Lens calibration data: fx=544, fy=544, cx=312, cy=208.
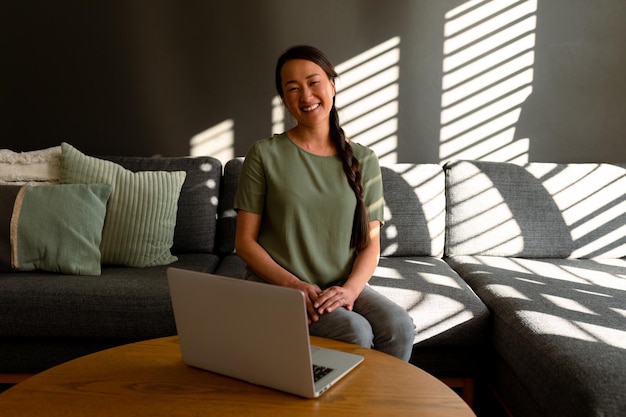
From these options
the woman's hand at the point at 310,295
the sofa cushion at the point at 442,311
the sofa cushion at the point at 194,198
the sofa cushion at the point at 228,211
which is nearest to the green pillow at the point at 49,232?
the sofa cushion at the point at 194,198

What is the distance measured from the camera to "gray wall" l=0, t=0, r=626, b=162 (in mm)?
2523

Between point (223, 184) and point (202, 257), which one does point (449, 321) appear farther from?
point (223, 184)

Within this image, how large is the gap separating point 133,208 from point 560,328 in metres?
1.47

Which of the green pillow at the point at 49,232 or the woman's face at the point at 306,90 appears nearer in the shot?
the woman's face at the point at 306,90

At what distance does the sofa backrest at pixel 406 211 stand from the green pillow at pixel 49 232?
0.55m

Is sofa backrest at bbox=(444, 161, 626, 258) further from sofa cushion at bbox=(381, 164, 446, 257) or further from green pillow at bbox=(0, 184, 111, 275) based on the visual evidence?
green pillow at bbox=(0, 184, 111, 275)

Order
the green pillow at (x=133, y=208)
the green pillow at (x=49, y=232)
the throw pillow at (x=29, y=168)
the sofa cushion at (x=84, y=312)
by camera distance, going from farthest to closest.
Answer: the throw pillow at (x=29, y=168), the green pillow at (x=133, y=208), the green pillow at (x=49, y=232), the sofa cushion at (x=84, y=312)

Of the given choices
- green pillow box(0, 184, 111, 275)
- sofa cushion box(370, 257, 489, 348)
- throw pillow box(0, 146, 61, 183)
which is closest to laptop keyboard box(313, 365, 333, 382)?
sofa cushion box(370, 257, 489, 348)

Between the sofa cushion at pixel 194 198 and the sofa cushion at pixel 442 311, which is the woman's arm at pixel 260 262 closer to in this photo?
the sofa cushion at pixel 442 311

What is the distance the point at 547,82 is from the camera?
2.56 metres

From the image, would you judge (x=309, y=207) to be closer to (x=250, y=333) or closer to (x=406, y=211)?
(x=250, y=333)

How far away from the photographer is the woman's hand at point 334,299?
53.6 inches

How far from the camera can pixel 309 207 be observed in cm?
152

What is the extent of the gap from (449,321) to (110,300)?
1049 millimetres
